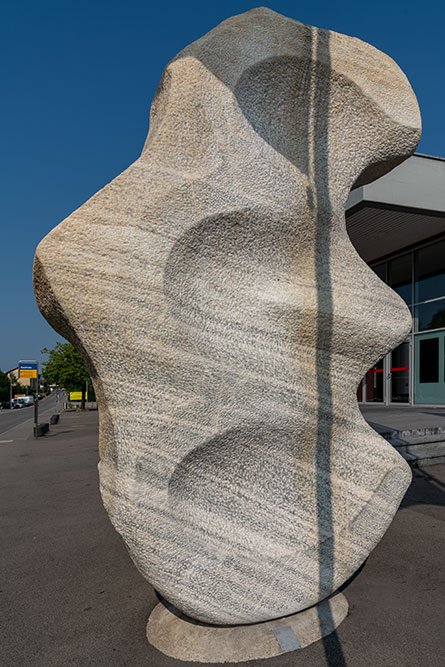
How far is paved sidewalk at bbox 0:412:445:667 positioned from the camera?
9.59 ft

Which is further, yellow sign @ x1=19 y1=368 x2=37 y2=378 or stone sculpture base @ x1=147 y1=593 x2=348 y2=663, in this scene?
yellow sign @ x1=19 y1=368 x2=37 y2=378

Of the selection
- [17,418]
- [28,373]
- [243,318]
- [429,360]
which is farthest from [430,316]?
[17,418]

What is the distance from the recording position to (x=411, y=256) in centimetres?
1672

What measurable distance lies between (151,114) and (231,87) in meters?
0.89

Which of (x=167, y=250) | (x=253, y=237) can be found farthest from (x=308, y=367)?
(x=167, y=250)

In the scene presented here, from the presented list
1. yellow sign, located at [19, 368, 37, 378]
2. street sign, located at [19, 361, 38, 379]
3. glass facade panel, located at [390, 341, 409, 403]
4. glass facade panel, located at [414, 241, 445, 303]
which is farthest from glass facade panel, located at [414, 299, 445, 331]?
yellow sign, located at [19, 368, 37, 378]

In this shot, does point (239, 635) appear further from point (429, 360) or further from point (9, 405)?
point (9, 405)

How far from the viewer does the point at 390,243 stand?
16156mm

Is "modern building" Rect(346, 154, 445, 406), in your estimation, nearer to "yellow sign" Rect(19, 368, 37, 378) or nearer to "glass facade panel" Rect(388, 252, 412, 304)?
"glass facade panel" Rect(388, 252, 412, 304)

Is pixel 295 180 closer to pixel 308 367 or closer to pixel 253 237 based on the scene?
pixel 253 237

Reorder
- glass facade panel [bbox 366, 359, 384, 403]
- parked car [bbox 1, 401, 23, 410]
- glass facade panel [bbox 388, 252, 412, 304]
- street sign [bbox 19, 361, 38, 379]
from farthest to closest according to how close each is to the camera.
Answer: parked car [bbox 1, 401, 23, 410], street sign [bbox 19, 361, 38, 379], glass facade panel [bbox 366, 359, 384, 403], glass facade panel [bbox 388, 252, 412, 304]

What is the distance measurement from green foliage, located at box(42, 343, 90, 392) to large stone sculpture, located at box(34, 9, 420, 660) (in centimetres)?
3412

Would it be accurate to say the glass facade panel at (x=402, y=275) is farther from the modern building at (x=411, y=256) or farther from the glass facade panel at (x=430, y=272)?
the glass facade panel at (x=430, y=272)

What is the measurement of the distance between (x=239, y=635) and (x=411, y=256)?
1604 cm
